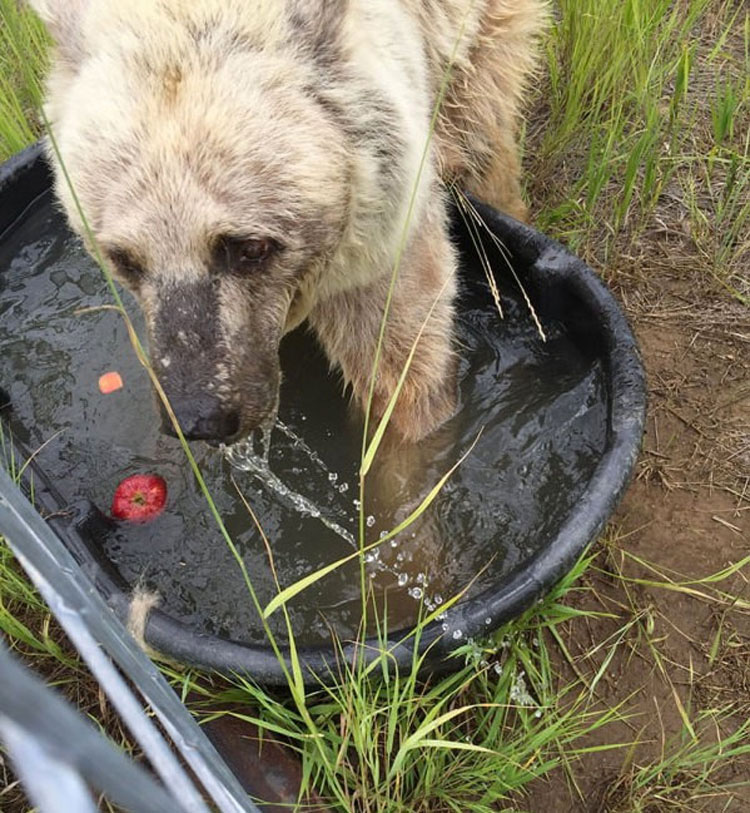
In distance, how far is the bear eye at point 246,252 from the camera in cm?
170

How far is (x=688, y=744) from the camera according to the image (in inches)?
78.1

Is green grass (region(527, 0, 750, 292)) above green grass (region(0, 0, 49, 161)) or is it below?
below

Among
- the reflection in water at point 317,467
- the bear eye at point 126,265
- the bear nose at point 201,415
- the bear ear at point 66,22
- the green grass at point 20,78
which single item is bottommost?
the reflection in water at point 317,467

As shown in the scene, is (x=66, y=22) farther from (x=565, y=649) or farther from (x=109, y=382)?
(x=565, y=649)

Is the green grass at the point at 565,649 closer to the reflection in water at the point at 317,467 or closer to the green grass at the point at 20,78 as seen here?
the green grass at the point at 20,78

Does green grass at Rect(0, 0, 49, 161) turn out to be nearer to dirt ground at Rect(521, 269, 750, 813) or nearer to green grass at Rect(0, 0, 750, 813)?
green grass at Rect(0, 0, 750, 813)

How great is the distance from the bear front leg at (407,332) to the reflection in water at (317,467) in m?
0.13

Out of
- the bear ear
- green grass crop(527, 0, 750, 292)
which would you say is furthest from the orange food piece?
green grass crop(527, 0, 750, 292)

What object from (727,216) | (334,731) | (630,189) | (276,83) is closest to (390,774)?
(334,731)

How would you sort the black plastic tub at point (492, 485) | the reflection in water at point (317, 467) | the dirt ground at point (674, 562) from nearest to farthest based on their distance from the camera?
1. the black plastic tub at point (492, 485)
2. the dirt ground at point (674, 562)
3. the reflection in water at point (317, 467)

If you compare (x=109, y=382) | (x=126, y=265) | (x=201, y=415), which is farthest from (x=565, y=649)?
(x=109, y=382)

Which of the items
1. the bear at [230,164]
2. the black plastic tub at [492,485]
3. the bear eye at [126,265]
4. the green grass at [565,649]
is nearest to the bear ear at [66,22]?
the bear at [230,164]

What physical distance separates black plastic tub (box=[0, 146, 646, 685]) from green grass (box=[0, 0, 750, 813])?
0.23 feet

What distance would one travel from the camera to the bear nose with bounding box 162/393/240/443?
1704 mm
